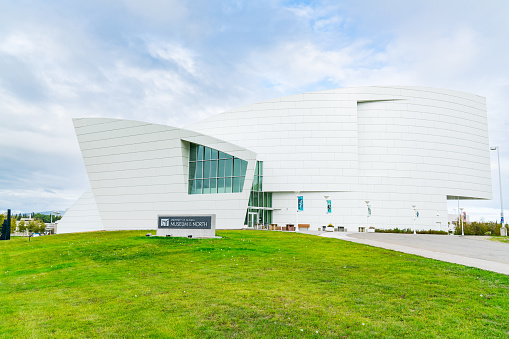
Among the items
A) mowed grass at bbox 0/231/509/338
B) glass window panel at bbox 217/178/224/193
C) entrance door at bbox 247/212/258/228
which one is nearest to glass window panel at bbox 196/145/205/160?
glass window panel at bbox 217/178/224/193

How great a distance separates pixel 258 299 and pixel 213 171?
1361 inches

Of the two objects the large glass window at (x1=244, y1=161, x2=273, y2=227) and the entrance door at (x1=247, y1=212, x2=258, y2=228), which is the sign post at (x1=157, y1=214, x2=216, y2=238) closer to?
the entrance door at (x1=247, y1=212, x2=258, y2=228)

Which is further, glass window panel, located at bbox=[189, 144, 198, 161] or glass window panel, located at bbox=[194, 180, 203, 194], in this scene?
glass window panel, located at bbox=[189, 144, 198, 161]

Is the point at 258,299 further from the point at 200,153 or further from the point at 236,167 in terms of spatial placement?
the point at 200,153

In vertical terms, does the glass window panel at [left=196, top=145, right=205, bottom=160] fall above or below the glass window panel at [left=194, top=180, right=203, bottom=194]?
above

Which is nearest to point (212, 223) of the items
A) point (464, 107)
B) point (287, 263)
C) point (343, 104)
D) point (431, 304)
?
point (287, 263)

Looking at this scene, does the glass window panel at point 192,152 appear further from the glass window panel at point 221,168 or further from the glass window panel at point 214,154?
the glass window panel at point 221,168

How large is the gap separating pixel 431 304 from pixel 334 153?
41929mm

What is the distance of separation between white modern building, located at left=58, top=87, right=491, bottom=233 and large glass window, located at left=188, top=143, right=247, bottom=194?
4.8 inches

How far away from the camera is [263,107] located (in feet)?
171

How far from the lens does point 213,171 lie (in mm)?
43062

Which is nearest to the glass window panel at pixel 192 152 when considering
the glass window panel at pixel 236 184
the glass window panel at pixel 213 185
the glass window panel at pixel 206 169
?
the glass window panel at pixel 206 169

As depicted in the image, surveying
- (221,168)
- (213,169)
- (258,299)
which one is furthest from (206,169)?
(258,299)

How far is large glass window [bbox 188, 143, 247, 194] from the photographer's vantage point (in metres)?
42.2
